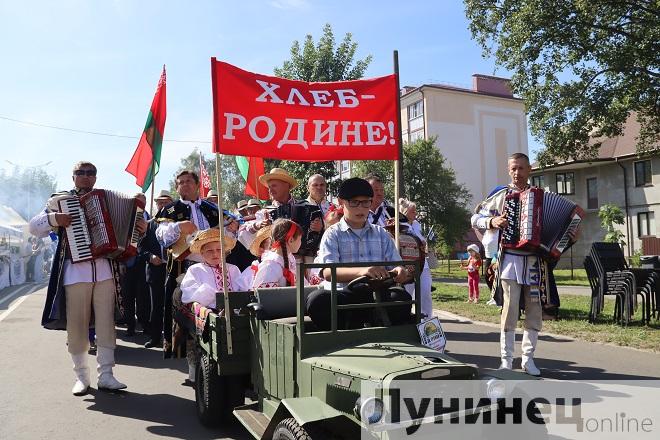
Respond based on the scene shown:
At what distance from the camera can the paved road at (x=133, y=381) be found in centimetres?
496

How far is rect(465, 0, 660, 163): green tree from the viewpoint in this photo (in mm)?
18688

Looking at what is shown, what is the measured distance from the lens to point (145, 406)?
5660mm

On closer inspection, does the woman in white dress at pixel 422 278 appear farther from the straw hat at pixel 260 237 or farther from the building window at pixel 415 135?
the building window at pixel 415 135

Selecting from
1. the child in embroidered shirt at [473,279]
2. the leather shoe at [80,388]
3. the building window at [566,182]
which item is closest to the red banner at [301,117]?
the leather shoe at [80,388]

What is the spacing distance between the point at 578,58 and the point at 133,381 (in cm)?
1837

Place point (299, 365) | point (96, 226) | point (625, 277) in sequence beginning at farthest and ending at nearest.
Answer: point (625, 277)
point (96, 226)
point (299, 365)

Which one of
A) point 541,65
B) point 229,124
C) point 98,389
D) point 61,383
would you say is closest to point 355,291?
point 229,124

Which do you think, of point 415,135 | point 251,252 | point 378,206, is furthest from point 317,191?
point 415,135

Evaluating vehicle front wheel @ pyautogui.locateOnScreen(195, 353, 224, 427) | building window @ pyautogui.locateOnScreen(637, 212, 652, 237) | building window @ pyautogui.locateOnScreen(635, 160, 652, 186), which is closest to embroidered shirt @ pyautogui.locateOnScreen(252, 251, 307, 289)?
vehicle front wheel @ pyautogui.locateOnScreen(195, 353, 224, 427)

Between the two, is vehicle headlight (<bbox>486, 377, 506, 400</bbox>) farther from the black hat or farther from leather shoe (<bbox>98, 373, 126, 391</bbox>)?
leather shoe (<bbox>98, 373, 126, 391</bbox>)

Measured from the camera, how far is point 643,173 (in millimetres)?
35188

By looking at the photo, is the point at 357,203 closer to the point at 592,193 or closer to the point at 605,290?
the point at 605,290

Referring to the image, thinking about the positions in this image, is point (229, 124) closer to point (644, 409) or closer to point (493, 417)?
point (493, 417)

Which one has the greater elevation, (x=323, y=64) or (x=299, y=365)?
(x=323, y=64)
